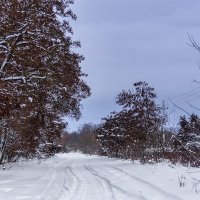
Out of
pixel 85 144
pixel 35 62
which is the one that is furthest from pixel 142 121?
pixel 85 144

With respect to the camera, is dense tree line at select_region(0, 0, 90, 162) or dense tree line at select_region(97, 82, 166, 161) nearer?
dense tree line at select_region(0, 0, 90, 162)

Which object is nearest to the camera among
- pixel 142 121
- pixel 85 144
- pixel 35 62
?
pixel 35 62

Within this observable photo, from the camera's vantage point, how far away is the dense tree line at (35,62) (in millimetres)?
16828

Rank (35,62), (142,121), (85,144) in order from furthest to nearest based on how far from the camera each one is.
Answer: (85,144), (142,121), (35,62)

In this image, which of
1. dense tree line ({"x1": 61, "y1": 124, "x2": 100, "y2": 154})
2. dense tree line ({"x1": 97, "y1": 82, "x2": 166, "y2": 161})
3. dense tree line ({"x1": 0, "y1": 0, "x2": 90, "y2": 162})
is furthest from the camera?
dense tree line ({"x1": 61, "y1": 124, "x2": 100, "y2": 154})

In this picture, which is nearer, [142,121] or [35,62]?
[35,62]

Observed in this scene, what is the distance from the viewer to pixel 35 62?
17609mm

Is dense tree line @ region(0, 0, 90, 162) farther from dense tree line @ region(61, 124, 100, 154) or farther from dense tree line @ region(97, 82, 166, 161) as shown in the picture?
dense tree line @ region(61, 124, 100, 154)

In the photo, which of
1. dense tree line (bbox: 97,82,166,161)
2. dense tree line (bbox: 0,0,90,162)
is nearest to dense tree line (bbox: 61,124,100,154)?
dense tree line (bbox: 97,82,166,161)

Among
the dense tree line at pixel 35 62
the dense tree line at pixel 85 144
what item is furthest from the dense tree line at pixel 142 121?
the dense tree line at pixel 85 144

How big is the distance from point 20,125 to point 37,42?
A: 20.9 ft

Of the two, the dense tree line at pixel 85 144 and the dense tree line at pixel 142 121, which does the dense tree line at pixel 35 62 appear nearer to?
the dense tree line at pixel 142 121

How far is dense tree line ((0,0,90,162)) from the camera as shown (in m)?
16.8

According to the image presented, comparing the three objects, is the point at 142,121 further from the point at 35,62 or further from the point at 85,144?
the point at 85,144
